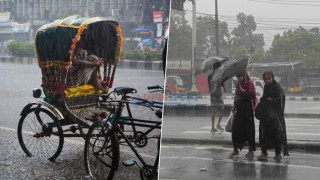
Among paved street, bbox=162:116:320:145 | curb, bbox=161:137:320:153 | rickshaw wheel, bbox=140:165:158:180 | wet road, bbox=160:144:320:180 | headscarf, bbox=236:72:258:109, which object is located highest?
headscarf, bbox=236:72:258:109

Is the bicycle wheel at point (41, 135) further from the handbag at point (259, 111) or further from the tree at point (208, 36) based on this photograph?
the handbag at point (259, 111)

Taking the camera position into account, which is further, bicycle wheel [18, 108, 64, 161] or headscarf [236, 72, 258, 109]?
bicycle wheel [18, 108, 64, 161]

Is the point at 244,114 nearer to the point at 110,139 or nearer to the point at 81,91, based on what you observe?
the point at 110,139

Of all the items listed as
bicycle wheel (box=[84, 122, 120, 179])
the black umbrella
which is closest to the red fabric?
the black umbrella

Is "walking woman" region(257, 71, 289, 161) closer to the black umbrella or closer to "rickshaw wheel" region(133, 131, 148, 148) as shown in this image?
the black umbrella

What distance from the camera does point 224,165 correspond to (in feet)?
A: 4.35

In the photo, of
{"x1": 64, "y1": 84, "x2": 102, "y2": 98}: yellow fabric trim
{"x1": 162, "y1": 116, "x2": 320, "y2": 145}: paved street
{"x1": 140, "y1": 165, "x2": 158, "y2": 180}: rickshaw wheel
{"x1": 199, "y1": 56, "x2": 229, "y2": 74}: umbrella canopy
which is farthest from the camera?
{"x1": 64, "y1": 84, "x2": 102, "y2": 98}: yellow fabric trim

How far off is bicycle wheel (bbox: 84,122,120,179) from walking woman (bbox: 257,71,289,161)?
28.1 inches

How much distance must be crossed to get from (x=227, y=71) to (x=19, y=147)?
1.10 metres

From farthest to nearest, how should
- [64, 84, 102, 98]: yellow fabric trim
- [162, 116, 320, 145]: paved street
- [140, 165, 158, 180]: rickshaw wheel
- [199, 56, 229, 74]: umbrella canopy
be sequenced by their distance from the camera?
[64, 84, 102, 98]: yellow fabric trim → [140, 165, 158, 180]: rickshaw wheel → [199, 56, 229, 74]: umbrella canopy → [162, 116, 320, 145]: paved street

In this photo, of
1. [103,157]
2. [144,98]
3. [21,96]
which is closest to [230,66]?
[144,98]

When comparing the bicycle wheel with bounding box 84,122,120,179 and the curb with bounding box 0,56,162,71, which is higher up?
the curb with bounding box 0,56,162,71

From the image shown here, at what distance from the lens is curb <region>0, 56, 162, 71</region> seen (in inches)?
66.7

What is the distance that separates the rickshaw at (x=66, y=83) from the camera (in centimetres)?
175
